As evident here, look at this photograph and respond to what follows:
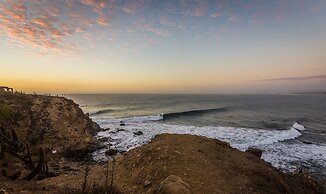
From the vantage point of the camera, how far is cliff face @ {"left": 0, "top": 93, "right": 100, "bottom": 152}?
2195 cm

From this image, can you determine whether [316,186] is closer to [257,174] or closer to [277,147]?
[257,174]

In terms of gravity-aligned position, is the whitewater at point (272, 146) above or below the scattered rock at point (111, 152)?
below

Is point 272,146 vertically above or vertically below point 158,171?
below

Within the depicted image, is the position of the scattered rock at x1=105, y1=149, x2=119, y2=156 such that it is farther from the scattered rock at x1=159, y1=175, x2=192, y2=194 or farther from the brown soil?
the scattered rock at x1=159, y1=175, x2=192, y2=194

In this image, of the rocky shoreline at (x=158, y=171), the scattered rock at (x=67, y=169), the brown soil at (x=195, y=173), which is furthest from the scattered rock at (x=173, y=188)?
the scattered rock at (x=67, y=169)

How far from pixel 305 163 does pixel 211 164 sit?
1454cm

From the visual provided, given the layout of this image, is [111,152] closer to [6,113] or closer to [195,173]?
[6,113]

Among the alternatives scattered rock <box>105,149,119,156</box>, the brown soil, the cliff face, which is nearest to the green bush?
the cliff face

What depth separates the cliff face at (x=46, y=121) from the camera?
2195cm

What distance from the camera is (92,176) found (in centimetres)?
1166

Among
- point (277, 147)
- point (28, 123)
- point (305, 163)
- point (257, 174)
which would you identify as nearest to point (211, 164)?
point (257, 174)

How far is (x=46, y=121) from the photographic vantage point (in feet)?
84.1

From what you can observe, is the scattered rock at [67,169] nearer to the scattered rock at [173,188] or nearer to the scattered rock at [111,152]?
the scattered rock at [111,152]

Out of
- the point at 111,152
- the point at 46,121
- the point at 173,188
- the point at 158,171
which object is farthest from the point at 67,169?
the point at 173,188
